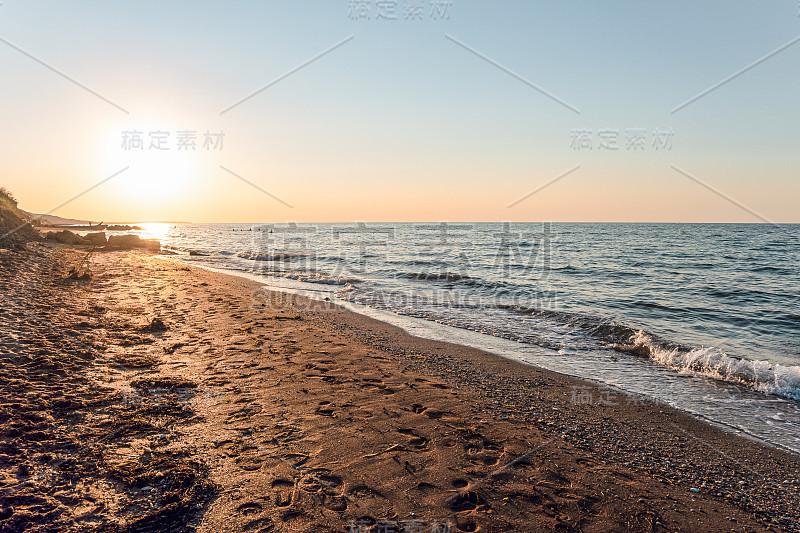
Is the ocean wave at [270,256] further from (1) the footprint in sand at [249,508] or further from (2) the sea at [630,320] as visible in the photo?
(1) the footprint in sand at [249,508]

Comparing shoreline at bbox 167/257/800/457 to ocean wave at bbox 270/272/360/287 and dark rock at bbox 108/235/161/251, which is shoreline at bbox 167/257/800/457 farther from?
dark rock at bbox 108/235/161/251

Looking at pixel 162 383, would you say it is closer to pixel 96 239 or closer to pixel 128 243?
pixel 96 239

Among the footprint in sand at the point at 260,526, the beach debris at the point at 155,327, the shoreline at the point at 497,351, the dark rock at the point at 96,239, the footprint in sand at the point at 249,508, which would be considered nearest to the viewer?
the footprint in sand at the point at 260,526

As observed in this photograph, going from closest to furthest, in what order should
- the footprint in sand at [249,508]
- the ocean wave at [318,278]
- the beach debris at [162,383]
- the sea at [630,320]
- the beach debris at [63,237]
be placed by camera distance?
the footprint in sand at [249,508]
the beach debris at [162,383]
the sea at [630,320]
the ocean wave at [318,278]
the beach debris at [63,237]

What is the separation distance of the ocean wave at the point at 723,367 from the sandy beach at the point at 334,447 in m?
3.17

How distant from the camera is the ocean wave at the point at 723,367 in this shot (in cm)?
799

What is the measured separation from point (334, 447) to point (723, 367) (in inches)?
374

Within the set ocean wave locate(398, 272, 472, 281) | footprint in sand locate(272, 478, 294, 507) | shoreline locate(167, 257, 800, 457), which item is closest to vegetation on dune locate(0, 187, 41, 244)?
shoreline locate(167, 257, 800, 457)

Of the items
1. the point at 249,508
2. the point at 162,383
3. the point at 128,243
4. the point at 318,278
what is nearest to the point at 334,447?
the point at 249,508

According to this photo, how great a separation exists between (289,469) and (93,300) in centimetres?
1121

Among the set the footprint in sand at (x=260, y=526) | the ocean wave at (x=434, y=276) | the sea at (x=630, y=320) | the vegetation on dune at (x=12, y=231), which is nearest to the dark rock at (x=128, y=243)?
the vegetation on dune at (x=12, y=231)

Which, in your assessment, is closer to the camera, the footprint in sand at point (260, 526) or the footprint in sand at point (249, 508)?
the footprint in sand at point (260, 526)

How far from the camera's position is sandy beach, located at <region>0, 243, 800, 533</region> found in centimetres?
362

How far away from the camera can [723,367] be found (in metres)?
8.98
